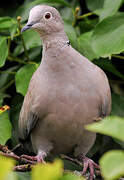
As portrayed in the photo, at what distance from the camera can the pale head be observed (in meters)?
1.77

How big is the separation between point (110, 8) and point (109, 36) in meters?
0.23

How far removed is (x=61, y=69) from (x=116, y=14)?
576 millimetres

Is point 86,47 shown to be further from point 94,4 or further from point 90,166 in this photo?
point 90,166

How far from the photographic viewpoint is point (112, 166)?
60 centimetres

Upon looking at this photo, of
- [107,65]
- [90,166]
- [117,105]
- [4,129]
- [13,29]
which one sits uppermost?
[13,29]

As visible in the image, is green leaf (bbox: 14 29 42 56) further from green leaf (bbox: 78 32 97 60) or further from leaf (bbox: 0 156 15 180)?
leaf (bbox: 0 156 15 180)

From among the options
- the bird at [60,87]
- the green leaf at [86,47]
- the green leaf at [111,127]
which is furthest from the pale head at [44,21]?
the green leaf at [111,127]

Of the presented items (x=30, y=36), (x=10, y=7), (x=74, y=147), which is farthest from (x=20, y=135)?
(x=10, y=7)

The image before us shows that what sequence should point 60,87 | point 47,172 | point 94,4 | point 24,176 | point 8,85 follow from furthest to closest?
point 94,4 → point 8,85 → point 60,87 → point 24,176 → point 47,172

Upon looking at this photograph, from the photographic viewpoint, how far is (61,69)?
1816 millimetres

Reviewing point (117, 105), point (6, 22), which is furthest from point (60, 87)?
point (6, 22)

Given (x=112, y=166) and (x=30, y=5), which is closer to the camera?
(x=112, y=166)

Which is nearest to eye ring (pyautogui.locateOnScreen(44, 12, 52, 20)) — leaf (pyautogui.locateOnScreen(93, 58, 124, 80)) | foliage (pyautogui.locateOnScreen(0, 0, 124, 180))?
foliage (pyautogui.locateOnScreen(0, 0, 124, 180))

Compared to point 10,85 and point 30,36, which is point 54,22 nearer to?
point 30,36
